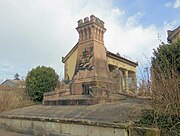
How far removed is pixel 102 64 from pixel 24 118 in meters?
6.52

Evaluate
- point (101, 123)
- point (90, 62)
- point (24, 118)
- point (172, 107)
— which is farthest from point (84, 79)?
point (172, 107)

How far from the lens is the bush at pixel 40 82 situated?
15859 mm

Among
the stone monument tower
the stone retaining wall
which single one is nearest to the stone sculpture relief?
the stone monument tower

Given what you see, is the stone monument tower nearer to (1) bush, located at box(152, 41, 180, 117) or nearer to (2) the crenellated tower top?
(2) the crenellated tower top

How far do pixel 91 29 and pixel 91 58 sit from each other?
7.09ft

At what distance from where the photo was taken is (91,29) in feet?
45.2

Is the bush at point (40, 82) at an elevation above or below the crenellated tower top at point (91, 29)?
below

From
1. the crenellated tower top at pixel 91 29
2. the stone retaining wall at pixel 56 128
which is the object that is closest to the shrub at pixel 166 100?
the stone retaining wall at pixel 56 128

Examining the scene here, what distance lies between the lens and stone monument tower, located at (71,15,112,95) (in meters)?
12.7

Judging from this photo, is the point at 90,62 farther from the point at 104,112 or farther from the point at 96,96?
the point at 104,112

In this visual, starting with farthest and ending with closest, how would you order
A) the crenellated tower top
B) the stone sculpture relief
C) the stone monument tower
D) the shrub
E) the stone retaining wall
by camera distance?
the crenellated tower top < the stone sculpture relief < the stone monument tower < the stone retaining wall < the shrub

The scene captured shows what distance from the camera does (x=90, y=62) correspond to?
13.1 meters

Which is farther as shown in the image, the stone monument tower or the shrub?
the stone monument tower

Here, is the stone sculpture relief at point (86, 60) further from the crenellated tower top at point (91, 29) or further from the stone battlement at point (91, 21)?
the stone battlement at point (91, 21)
